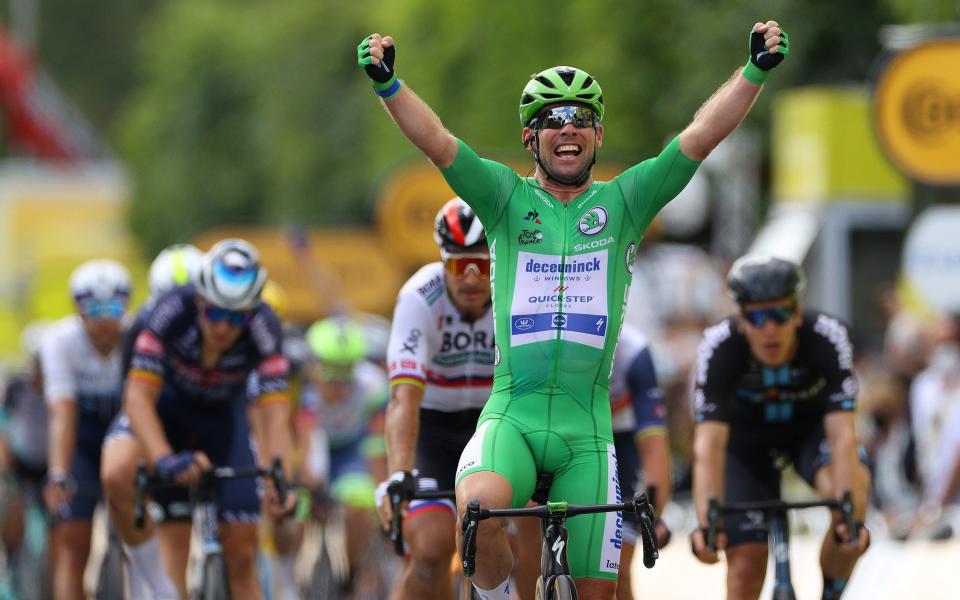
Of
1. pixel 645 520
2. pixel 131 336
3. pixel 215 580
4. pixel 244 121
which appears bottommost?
pixel 215 580

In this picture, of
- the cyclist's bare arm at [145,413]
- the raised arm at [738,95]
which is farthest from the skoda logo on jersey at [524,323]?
the cyclist's bare arm at [145,413]

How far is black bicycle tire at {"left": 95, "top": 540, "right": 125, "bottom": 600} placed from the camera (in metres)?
11.6

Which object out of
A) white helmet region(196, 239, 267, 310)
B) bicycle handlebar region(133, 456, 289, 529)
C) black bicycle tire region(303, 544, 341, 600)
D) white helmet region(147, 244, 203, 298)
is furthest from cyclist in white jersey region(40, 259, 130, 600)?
white helmet region(196, 239, 267, 310)

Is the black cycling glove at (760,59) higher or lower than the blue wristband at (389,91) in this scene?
higher

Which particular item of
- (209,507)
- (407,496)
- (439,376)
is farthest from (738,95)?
(209,507)

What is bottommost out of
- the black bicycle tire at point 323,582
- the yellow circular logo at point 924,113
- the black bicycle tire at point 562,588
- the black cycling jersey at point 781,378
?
the black bicycle tire at point 562,588

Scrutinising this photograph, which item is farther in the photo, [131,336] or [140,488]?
[131,336]

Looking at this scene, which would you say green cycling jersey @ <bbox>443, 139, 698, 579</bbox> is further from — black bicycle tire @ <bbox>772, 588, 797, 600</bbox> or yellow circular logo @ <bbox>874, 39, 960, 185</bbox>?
yellow circular logo @ <bbox>874, 39, 960, 185</bbox>

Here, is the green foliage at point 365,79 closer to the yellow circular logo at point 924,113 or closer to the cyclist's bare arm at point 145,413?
the yellow circular logo at point 924,113

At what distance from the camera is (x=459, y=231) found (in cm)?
932

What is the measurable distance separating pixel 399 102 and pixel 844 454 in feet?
9.70

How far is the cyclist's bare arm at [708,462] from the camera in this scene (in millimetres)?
9367

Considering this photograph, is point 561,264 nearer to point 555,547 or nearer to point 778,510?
point 555,547

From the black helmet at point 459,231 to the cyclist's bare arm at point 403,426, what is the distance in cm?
67
